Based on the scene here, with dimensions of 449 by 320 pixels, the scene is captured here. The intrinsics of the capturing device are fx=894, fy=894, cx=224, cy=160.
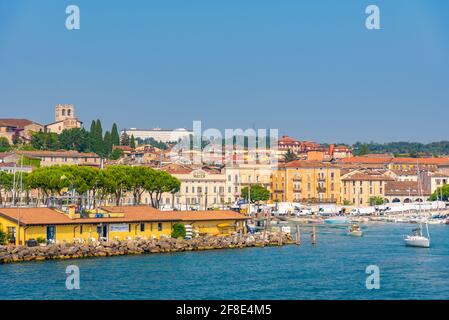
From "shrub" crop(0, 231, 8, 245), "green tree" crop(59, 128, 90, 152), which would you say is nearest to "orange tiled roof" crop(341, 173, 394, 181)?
"green tree" crop(59, 128, 90, 152)

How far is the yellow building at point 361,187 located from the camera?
2035 inches

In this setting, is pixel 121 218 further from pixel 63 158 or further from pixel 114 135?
pixel 114 135

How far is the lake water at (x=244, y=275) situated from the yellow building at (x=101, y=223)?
1.57m

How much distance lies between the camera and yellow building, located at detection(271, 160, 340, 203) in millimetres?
50906

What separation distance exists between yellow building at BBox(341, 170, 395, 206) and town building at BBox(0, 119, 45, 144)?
2511 centimetres

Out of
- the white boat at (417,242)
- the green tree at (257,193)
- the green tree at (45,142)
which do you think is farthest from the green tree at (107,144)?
the white boat at (417,242)

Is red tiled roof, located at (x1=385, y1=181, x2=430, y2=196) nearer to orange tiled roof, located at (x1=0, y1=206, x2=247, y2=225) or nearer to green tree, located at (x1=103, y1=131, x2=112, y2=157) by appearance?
green tree, located at (x1=103, y1=131, x2=112, y2=157)

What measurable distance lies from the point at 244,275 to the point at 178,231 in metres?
5.97

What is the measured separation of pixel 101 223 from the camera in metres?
22.5

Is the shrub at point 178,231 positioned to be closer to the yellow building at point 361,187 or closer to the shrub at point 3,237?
the shrub at point 3,237

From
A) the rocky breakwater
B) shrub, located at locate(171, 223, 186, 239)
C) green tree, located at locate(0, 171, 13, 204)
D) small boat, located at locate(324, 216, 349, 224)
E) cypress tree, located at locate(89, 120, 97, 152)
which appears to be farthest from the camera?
cypress tree, located at locate(89, 120, 97, 152)
